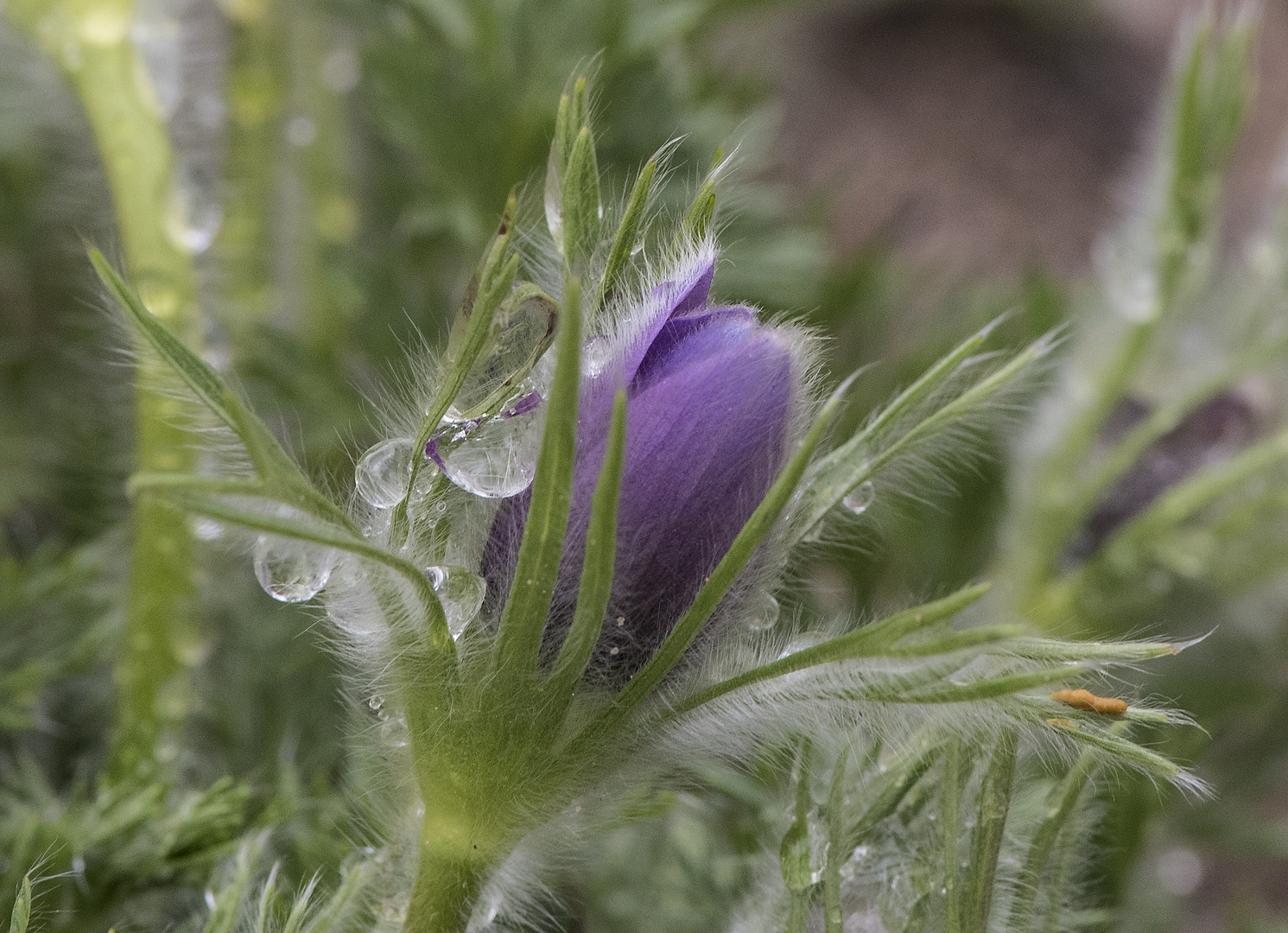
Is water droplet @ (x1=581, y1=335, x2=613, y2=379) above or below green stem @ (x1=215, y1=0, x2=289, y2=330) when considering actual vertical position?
above

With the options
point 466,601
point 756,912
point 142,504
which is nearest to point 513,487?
point 466,601

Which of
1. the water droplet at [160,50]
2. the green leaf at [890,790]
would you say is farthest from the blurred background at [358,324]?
the green leaf at [890,790]

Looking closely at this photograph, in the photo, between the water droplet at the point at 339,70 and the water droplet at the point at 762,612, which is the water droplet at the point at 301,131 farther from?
the water droplet at the point at 762,612

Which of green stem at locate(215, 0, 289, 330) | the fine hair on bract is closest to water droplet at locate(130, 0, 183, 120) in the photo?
green stem at locate(215, 0, 289, 330)

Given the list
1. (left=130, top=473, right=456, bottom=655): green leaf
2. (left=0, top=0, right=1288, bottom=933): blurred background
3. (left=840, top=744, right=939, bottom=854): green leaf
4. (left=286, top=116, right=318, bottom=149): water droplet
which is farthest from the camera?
(left=286, top=116, right=318, bottom=149): water droplet

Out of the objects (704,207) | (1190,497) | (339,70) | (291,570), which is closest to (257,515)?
(291,570)

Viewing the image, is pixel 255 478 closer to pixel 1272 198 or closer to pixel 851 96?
pixel 1272 198

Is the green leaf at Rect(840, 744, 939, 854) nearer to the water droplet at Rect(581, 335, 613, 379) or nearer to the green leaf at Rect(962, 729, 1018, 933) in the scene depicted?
the green leaf at Rect(962, 729, 1018, 933)
